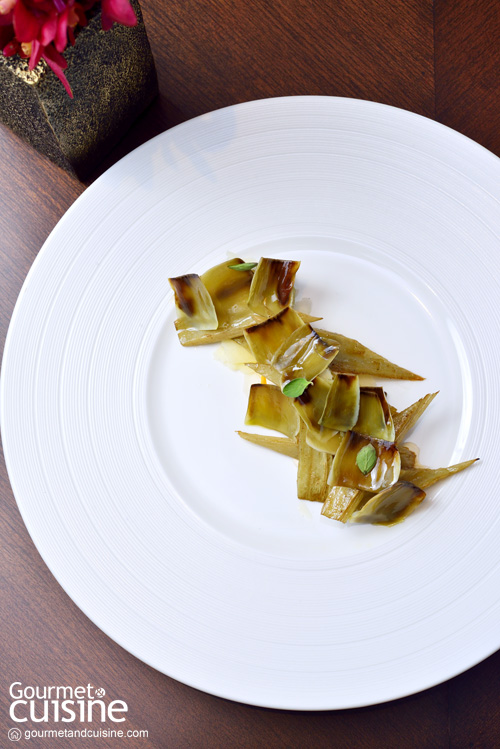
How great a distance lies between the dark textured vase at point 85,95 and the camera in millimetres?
819

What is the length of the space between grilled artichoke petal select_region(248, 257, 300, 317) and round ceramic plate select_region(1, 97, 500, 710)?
5 cm

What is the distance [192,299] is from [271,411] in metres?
0.21

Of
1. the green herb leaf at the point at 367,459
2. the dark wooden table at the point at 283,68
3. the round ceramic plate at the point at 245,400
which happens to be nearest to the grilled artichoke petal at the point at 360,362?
the round ceramic plate at the point at 245,400

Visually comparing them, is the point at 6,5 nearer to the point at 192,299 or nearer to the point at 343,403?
the point at 192,299

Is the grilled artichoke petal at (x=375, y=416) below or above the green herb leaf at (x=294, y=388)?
above

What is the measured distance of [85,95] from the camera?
866 mm

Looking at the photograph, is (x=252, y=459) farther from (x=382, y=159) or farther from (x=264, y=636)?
(x=382, y=159)

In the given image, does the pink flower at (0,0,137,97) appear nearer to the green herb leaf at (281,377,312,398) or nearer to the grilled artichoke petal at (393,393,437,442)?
the green herb leaf at (281,377,312,398)

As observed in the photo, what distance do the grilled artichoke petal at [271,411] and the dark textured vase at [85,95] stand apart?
0.45 metres

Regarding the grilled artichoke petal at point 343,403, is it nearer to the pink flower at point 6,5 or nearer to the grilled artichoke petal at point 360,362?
the grilled artichoke petal at point 360,362

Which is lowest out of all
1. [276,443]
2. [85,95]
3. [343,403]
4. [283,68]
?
[276,443]

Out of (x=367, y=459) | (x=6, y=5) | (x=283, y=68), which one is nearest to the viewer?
(x=6, y=5)

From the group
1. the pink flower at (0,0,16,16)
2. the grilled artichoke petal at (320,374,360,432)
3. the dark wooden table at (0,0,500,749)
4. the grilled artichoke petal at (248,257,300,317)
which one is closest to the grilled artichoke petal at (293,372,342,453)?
the grilled artichoke petal at (320,374,360,432)

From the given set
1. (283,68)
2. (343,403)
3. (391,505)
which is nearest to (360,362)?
(343,403)
